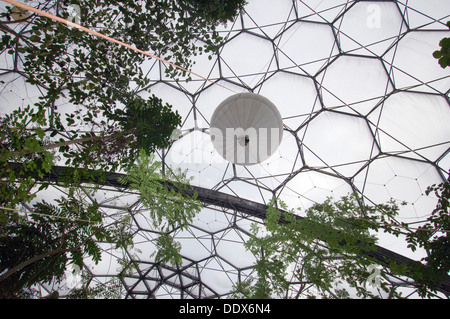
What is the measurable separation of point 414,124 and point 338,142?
3.27 metres

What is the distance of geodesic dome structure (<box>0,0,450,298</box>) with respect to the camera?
1120 cm

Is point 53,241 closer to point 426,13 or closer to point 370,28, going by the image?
point 370,28

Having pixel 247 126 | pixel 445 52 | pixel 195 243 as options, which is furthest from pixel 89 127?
pixel 195 243

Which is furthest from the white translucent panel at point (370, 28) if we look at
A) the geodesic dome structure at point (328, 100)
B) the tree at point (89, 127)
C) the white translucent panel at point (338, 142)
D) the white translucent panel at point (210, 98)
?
the tree at point (89, 127)

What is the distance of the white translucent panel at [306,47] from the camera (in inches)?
488

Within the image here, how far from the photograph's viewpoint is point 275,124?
1027 centimetres

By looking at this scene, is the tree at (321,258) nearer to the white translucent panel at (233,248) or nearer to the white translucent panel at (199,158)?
the white translucent panel at (199,158)

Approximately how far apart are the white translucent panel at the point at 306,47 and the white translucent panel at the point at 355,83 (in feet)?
2.12

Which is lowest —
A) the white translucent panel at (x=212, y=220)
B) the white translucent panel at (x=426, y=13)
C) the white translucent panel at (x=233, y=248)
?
the white translucent panel at (x=233, y=248)

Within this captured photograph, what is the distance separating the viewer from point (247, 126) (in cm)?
1020

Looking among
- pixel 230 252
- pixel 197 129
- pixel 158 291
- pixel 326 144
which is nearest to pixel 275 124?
pixel 326 144

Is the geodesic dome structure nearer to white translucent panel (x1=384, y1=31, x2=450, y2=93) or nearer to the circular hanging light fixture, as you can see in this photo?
white translucent panel (x1=384, y1=31, x2=450, y2=93)

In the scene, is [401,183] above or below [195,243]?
above
